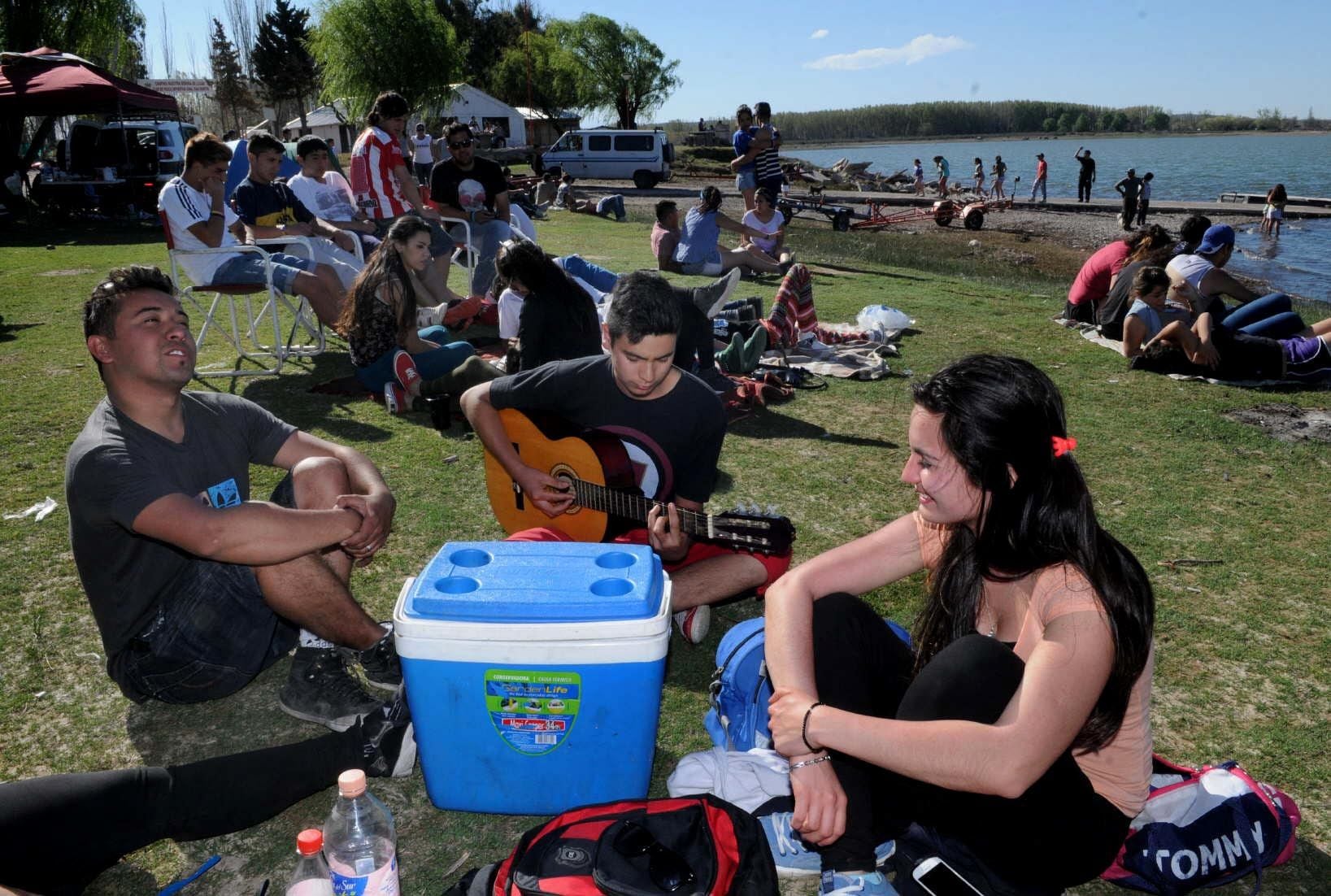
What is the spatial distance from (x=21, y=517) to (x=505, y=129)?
6063 centimetres

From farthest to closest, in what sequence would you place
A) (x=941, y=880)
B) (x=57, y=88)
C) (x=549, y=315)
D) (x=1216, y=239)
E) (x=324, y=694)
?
(x=57, y=88)
(x=1216, y=239)
(x=549, y=315)
(x=324, y=694)
(x=941, y=880)

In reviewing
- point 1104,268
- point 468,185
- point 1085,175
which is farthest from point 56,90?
point 1085,175

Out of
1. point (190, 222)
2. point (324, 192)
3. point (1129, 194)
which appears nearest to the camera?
point (190, 222)

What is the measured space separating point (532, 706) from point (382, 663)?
959 mm

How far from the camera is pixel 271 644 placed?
293 centimetres

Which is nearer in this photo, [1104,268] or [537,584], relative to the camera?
[537,584]

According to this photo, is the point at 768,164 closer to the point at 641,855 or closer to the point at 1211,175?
the point at 641,855

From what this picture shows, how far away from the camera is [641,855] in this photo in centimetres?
188

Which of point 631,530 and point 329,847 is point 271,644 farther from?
point 631,530

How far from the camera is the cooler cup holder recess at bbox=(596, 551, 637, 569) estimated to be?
2355 mm

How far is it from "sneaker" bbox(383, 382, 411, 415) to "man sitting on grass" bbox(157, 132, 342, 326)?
1574 mm

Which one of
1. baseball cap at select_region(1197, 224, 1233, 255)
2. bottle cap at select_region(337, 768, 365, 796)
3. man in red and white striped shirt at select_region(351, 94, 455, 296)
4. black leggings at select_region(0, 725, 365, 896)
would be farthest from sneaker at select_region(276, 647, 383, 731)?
baseball cap at select_region(1197, 224, 1233, 255)

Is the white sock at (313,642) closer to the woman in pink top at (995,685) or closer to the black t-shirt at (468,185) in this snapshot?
the woman in pink top at (995,685)

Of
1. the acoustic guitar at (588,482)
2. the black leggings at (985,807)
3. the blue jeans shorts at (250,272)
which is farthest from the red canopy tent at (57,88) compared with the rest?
the black leggings at (985,807)
